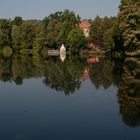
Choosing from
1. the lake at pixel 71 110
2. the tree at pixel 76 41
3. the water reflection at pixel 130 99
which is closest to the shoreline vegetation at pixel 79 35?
the tree at pixel 76 41

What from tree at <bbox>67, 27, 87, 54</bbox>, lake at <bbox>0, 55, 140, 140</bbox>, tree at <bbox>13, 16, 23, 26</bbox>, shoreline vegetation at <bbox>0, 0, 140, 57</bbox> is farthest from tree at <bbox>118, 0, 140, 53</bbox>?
tree at <bbox>13, 16, 23, 26</bbox>

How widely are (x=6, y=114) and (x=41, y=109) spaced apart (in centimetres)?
187

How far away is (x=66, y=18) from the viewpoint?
289 feet

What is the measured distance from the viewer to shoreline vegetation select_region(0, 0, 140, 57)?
173 ft

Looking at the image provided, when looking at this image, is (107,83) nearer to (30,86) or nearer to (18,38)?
(30,86)

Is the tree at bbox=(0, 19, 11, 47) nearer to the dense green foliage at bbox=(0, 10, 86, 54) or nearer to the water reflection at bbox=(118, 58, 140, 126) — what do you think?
the dense green foliage at bbox=(0, 10, 86, 54)

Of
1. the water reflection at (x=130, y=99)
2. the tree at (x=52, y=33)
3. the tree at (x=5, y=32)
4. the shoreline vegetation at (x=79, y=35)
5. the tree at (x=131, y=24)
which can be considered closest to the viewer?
the water reflection at (x=130, y=99)

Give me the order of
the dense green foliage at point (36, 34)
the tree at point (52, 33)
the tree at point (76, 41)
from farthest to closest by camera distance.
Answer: the tree at point (52, 33) → the dense green foliage at point (36, 34) → the tree at point (76, 41)

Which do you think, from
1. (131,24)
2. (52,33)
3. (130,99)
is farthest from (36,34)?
(130,99)

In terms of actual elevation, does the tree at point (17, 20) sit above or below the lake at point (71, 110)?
above

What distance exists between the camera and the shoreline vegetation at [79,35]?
52781 millimetres

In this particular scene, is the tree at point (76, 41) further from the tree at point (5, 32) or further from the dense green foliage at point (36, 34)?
the tree at point (5, 32)

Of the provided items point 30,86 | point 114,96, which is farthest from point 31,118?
point 30,86

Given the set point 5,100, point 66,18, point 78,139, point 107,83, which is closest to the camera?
point 78,139
